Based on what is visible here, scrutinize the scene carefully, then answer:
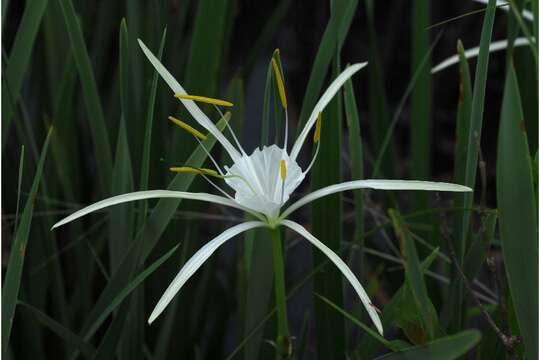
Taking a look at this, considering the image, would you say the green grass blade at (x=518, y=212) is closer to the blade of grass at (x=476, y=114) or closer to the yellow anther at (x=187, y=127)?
the blade of grass at (x=476, y=114)

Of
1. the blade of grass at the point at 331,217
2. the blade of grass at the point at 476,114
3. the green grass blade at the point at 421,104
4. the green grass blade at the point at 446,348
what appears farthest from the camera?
the green grass blade at the point at 421,104

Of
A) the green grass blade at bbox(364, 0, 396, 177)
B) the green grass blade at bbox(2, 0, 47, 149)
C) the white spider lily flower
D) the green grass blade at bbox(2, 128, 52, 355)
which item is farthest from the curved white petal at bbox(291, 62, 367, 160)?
the green grass blade at bbox(364, 0, 396, 177)

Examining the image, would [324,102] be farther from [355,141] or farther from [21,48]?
[21,48]

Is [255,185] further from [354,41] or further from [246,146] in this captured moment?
[354,41]

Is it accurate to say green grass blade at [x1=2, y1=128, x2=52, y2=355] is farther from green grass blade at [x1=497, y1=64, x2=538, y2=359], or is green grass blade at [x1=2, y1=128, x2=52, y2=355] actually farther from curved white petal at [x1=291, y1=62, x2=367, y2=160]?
green grass blade at [x1=497, y1=64, x2=538, y2=359]

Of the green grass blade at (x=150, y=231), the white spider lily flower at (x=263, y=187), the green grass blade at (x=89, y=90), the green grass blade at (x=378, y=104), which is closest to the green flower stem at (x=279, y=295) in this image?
the white spider lily flower at (x=263, y=187)

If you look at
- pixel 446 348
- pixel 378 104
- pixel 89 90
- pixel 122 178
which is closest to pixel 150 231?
pixel 122 178

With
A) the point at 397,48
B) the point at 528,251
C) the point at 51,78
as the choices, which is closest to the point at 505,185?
the point at 528,251
